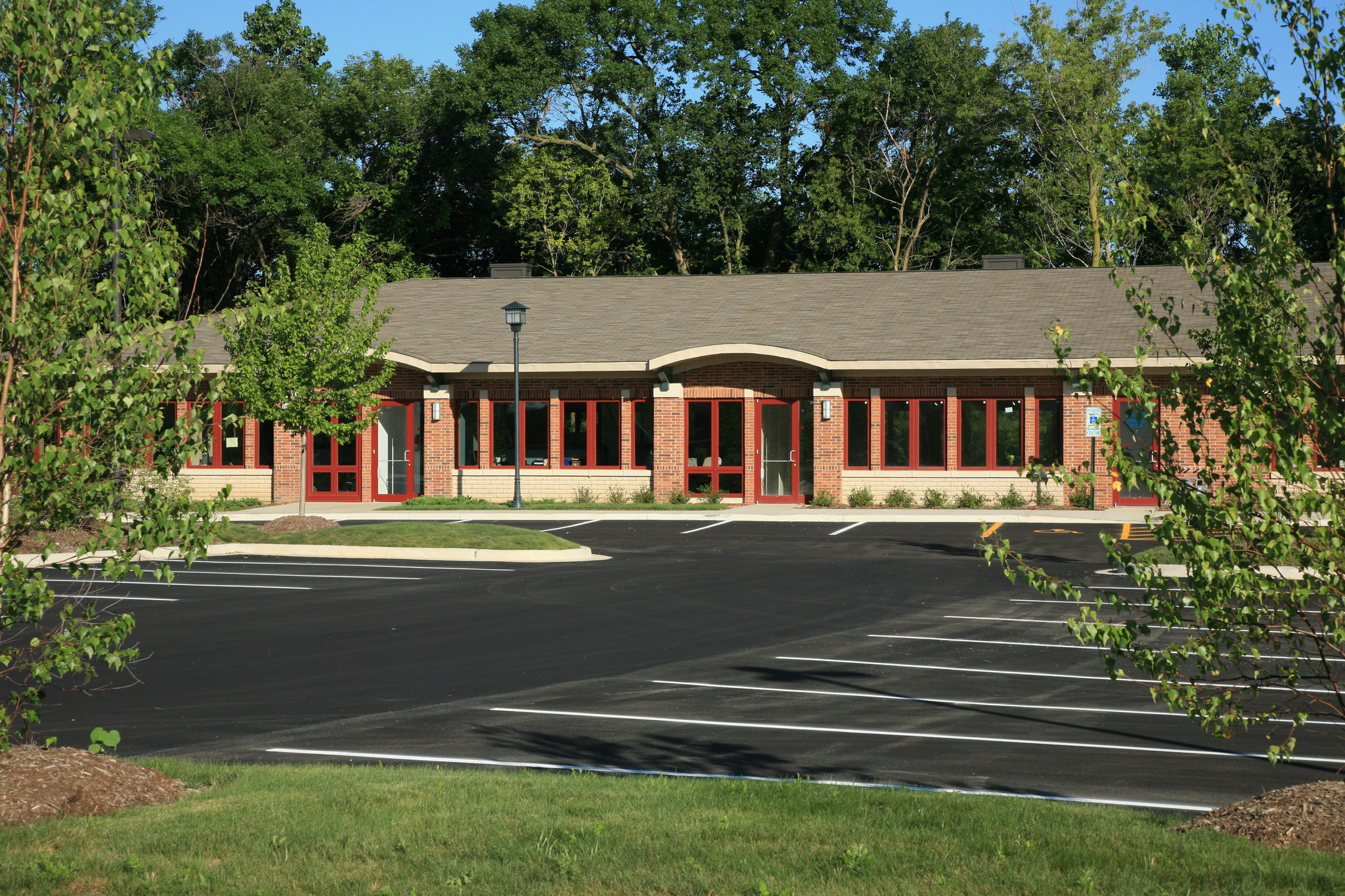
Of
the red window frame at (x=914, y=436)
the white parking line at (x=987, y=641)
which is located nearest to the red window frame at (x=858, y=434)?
the red window frame at (x=914, y=436)

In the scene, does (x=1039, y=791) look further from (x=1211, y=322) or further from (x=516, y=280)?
(x=516, y=280)

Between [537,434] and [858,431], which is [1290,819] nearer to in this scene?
[858,431]

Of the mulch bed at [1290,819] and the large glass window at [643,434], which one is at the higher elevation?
the large glass window at [643,434]

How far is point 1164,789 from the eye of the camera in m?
7.86

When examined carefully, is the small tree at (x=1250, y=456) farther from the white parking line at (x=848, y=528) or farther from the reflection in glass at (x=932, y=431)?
the reflection in glass at (x=932, y=431)

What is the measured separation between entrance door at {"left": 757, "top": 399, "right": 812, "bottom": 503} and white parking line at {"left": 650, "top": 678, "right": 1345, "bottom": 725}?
2038 centimetres

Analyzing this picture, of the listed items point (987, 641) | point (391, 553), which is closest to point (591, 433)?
point (391, 553)

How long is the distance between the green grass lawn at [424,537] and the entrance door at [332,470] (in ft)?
31.6

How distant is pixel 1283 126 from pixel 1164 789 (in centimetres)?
4557

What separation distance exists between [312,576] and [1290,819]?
50.0 feet

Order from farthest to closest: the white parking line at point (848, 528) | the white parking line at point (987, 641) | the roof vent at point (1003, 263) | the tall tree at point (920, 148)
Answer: the tall tree at point (920, 148) < the roof vent at point (1003, 263) < the white parking line at point (848, 528) < the white parking line at point (987, 641)

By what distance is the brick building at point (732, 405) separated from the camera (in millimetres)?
30344

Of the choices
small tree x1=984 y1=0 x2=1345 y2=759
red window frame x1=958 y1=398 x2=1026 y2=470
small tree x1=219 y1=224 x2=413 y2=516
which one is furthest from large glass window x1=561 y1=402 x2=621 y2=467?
small tree x1=984 y1=0 x2=1345 y2=759

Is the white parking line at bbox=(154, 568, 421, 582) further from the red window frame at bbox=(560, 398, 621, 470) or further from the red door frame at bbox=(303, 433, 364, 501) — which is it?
the red door frame at bbox=(303, 433, 364, 501)
